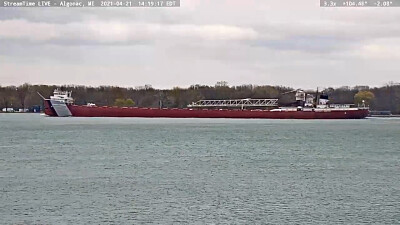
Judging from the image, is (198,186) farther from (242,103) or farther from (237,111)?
(242,103)

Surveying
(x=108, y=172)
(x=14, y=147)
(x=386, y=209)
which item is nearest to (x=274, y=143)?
(x=14, y=147)

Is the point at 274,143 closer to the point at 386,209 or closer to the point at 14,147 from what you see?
the point at 14,147

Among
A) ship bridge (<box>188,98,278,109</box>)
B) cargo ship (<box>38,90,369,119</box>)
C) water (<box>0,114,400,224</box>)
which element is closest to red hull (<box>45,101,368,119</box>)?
cargo ship (<box>38,90,369,119</box>)

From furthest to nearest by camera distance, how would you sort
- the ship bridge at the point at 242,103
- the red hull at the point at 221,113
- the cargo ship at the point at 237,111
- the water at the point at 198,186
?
the ship bridge at the point at 242,103 < the cargo ship at the point at 237,111 < the red hull at the point at 221,113 < the water at the point at 198,186

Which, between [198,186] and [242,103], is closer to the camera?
[198,186]

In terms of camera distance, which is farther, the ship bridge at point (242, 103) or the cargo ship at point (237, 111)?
the ship bridge at point (242, 103)

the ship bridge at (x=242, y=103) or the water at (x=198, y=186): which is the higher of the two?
the ship bridge at (x=242, y=103)

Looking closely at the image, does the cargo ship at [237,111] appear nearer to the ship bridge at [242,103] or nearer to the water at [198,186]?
the ship bridge at [242,103]

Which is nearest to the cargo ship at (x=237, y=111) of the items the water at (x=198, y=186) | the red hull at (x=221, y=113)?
the red hull at (x=221, y=113)

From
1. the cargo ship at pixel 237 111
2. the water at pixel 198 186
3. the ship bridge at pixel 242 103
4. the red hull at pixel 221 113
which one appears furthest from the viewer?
the ship bridge at pixel 242 103

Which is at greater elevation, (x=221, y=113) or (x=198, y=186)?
(x=221, y=113)

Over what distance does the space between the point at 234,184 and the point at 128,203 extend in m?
4.57

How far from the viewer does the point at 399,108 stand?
364 feet

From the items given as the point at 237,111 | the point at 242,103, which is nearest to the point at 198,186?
A: the point at 237,111
